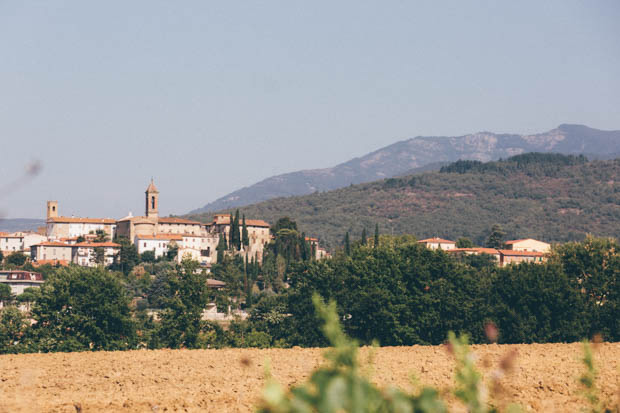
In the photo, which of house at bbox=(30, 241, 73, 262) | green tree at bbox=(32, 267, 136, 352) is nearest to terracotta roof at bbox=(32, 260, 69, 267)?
house at bbox=(30, 241, 73, 262)

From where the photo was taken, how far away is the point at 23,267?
436ft

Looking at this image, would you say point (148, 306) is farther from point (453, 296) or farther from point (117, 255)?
point (453, 296)

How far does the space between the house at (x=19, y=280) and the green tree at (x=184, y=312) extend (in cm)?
6122

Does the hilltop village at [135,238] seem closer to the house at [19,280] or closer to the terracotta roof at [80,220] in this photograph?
the terracotta roof at [80,220]

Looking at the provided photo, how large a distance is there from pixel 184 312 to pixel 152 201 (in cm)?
11838

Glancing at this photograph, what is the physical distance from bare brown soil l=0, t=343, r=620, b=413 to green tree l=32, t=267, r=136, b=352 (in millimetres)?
6496

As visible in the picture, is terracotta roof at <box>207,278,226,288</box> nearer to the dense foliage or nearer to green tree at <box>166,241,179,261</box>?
green tree at <box>166,241,179,261</box>

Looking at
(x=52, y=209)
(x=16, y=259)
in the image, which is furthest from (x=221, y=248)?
(x=52, y=209)

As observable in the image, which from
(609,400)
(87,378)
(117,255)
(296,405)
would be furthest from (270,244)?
(296,405)

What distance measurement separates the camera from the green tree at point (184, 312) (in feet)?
182

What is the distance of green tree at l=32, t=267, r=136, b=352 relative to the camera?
5244 cm

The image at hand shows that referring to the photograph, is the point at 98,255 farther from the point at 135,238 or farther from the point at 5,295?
the point at 5,295

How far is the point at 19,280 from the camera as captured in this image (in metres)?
115

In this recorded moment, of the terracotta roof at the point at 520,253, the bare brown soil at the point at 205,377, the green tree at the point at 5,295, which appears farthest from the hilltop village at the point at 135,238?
the bare brown soil at the point at 205,377
